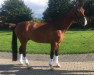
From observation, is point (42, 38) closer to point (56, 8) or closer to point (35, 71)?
point (35, 71)

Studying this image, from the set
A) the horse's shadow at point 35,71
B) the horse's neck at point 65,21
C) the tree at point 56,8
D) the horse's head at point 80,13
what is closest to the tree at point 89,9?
the tree at point 56,8

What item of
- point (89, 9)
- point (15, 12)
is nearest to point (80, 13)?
point (89, 9)

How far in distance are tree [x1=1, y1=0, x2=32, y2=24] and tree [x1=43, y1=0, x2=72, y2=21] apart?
21.5ft

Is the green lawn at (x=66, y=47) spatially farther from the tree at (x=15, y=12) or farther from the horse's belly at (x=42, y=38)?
the tree at (x=15, y=12)

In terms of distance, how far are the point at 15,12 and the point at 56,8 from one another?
43.7 feet

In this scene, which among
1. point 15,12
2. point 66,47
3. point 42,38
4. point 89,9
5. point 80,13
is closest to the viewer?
point 80,13

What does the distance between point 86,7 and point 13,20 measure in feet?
66.9

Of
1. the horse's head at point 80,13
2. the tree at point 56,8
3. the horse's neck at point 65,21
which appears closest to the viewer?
the horse's head at point 80,13

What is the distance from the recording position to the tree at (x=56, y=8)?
3972 cm

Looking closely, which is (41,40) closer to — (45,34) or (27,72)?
(45,34)

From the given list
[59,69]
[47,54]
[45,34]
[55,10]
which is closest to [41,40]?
[45,34]

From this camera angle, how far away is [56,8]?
39844mm

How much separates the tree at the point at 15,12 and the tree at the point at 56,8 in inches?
258

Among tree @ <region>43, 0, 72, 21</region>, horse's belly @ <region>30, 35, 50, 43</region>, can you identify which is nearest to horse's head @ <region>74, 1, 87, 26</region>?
horse's belly @ <region>30, 35, 50, 43</region>
